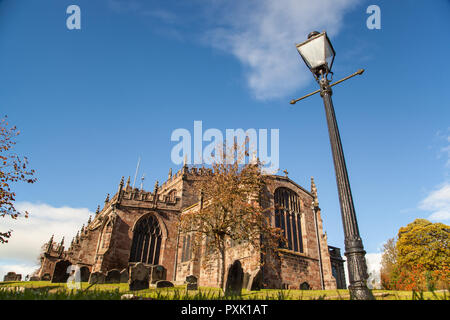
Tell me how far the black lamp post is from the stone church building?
46.9ft

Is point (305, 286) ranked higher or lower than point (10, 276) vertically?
lower

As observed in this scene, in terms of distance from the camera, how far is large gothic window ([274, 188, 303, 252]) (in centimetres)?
2316

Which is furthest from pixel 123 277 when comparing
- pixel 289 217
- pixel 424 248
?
pixel 424 248

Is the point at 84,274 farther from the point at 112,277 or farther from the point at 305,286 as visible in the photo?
the point at 305,286

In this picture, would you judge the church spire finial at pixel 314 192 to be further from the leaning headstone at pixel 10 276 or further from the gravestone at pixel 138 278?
the leaning headstone at pixel 10 276

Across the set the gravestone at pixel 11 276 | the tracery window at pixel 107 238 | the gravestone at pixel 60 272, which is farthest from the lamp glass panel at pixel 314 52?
the gravestone at pixel 11 276

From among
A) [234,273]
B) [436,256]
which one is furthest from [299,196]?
[436,256]

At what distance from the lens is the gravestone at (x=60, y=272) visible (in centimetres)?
1980

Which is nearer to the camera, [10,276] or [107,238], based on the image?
[107,238]

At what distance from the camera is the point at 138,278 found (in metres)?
15.3

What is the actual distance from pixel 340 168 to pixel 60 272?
22126 mm
